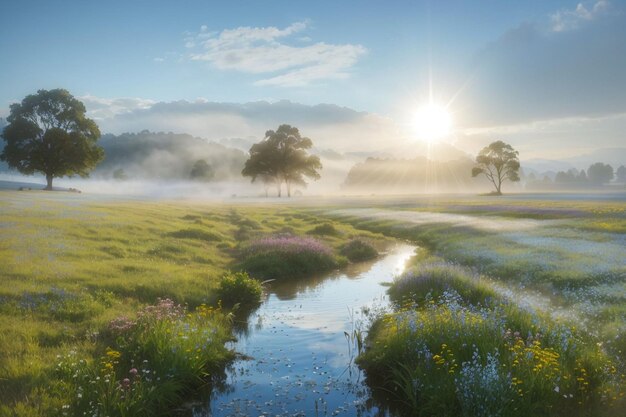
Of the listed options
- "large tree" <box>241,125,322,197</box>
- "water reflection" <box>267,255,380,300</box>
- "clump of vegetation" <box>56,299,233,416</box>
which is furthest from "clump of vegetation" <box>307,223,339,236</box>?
"large tree" <box>241,125,322,197</box>

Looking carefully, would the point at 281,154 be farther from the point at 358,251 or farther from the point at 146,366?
the point at 146,366

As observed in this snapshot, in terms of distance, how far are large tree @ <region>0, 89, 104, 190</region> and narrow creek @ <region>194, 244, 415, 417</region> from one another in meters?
54.7

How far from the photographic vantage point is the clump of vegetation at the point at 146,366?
9.56 metres

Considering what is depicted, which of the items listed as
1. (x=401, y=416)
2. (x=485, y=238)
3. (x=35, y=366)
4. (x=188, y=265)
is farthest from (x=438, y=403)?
(x=485, y=238)

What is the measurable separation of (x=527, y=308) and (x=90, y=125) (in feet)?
224

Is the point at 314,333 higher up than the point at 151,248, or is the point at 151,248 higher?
the point at 151,248

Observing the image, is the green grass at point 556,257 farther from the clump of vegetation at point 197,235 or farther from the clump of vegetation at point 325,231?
the clump of vegetation at point 197,235

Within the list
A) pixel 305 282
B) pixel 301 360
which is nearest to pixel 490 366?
pixel 301 360

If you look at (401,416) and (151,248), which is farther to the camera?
(151,248)

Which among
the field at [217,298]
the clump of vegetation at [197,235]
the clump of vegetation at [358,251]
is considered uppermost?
the clump of vegetation at [197,235]

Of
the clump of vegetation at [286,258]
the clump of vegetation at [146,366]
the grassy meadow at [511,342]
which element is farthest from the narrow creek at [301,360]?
the clump of vegetation at [286,258]

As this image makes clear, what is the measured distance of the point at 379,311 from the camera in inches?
713

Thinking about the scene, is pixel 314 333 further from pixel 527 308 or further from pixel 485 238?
pixel 485 238

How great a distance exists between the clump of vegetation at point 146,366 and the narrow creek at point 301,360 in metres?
0.82
